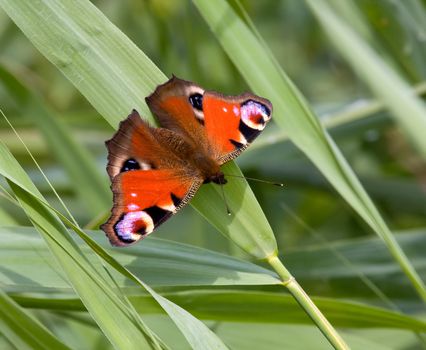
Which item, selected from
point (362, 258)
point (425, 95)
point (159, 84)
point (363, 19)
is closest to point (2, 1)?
point (159, 84)

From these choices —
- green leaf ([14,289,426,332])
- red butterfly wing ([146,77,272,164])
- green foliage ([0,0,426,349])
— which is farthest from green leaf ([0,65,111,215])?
green leaf ([14,289,426,332])

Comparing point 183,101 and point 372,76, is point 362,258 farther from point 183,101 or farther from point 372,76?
point 183,101

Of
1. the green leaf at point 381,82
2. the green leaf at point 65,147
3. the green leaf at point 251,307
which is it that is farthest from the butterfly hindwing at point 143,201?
the green leaf at point 65,147

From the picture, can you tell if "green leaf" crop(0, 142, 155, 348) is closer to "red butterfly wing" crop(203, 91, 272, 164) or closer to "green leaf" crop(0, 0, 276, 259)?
"green leaf" crop(0, 0, 276, 259)

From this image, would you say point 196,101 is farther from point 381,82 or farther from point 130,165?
point 381,82

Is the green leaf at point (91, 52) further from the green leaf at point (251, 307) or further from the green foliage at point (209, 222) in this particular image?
the green leaf at point (251, 307)

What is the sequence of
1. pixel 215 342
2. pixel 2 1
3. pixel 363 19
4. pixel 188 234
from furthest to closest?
pixel 188 234
pixel 363 19
pixel 2 1
pixel 215 342
